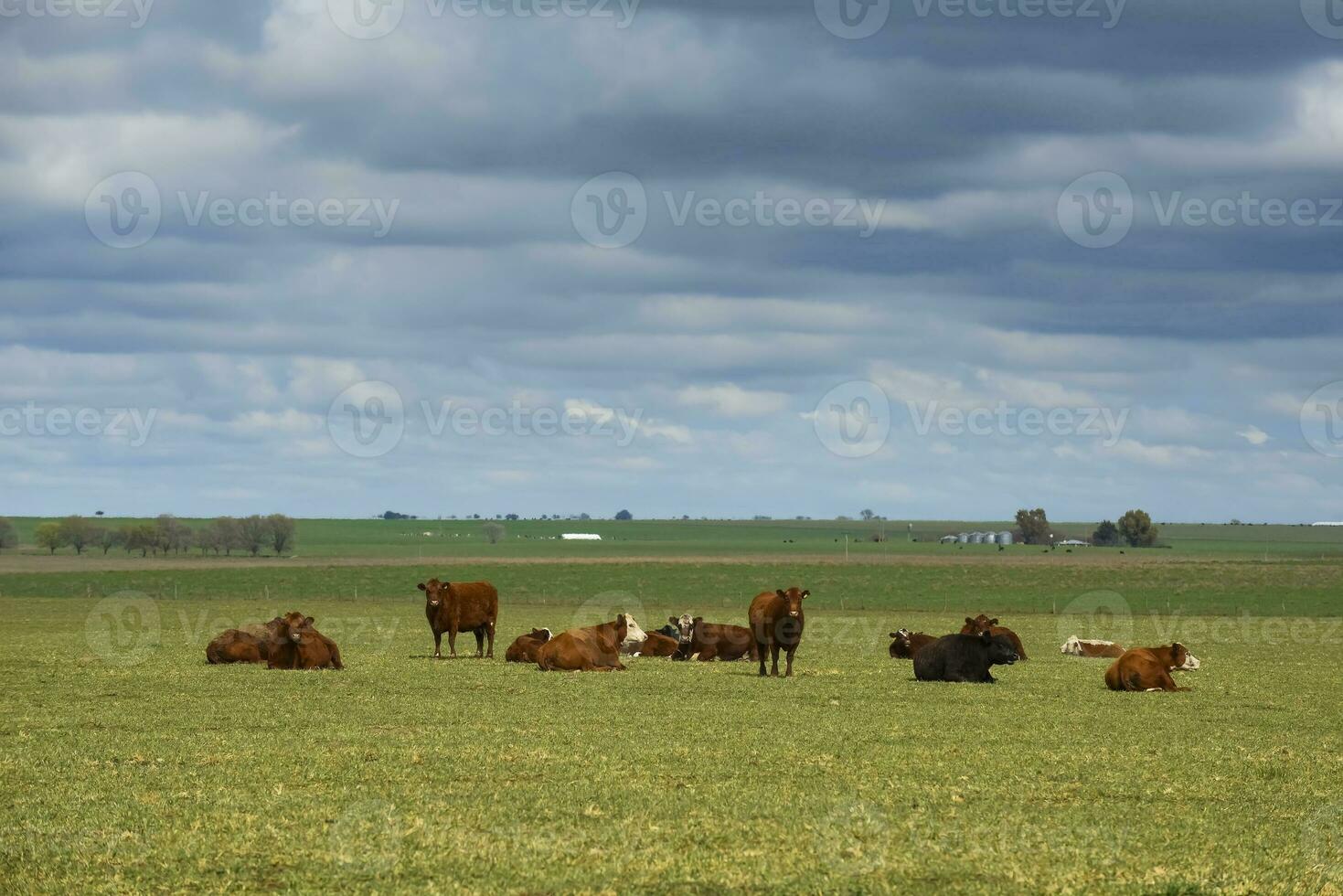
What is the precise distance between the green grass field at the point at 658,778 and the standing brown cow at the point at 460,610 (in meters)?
1.40

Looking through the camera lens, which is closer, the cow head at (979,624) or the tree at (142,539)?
the cow head at (979,624)

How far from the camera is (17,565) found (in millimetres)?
133625

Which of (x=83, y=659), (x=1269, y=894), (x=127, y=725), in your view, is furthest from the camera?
(x=83, y=659)

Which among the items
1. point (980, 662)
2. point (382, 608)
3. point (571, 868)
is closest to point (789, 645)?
point (980, 662)

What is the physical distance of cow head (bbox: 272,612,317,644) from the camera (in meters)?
28.3

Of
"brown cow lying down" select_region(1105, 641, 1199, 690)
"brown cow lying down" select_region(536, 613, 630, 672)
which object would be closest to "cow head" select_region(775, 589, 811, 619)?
"brown cow lying down" select_region(536, 613, 630, 672)

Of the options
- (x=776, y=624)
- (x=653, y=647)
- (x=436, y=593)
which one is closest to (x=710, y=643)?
(x=653, y=647)

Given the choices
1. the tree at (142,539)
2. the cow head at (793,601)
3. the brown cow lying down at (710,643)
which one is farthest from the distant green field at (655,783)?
the tree at (142,539)

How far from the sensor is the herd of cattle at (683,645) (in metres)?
27.4

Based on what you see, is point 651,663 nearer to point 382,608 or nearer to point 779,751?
point 779,751

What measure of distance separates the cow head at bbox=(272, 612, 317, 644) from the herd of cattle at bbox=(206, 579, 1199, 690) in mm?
19

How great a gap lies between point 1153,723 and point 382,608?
47193mm

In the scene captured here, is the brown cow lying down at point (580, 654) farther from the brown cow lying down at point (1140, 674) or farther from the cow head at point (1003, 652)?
the brown cow lying down at point (1140, 674)

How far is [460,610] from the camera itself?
32.8 meters
